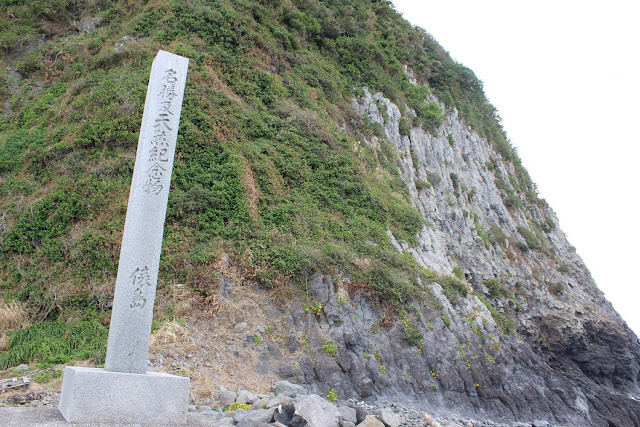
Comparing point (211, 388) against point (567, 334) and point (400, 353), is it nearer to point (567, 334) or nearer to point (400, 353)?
point (400, 353)

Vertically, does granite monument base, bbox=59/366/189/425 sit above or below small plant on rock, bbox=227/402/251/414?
above

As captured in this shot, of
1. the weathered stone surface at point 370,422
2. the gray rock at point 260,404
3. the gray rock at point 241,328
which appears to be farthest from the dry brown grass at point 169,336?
the weathered stone surface at point 370,422

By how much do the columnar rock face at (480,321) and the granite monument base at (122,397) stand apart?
459cm

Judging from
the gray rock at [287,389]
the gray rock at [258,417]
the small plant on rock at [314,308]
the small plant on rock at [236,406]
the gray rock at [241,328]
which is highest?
the small plant on rock at [314,308]

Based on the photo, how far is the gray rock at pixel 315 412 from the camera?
20.9 feet

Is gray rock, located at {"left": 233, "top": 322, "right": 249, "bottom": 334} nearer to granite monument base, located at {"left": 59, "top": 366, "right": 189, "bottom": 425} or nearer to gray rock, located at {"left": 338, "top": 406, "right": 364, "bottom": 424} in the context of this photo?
gray rock, located at {"left": 338, "top": 406, "right": 364, "bottom": 424}

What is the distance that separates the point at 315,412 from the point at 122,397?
246cm

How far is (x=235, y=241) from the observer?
1233 centimetres

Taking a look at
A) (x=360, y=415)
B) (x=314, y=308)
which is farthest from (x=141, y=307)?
(x=314, y=308)

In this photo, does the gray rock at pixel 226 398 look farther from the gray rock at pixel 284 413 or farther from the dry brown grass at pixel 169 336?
the dry brown grass at pixel 169 336

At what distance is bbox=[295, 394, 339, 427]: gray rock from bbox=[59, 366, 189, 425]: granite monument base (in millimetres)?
1523

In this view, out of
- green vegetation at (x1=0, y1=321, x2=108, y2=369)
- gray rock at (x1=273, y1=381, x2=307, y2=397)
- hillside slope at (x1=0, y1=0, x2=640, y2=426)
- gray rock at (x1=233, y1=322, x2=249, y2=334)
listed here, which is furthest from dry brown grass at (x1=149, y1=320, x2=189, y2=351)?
gray rock at (x1=273, y1=381, x2=307, y2=397)

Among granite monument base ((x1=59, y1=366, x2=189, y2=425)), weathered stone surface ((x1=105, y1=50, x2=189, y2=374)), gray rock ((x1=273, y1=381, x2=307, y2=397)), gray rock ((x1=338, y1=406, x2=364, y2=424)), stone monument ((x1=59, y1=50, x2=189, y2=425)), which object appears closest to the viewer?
granite monument base ((x1=59, y1=366, x2=189, y2=425))

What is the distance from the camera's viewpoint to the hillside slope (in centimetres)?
1097
